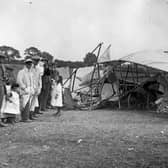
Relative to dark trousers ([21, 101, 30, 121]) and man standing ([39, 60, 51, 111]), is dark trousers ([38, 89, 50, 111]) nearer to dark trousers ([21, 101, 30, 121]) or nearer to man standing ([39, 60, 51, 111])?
man standing ([39, 60, 51, 111])

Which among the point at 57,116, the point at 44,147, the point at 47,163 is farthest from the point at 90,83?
the point at 47,163

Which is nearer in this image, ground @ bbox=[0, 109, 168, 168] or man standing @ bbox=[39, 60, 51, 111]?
ground @ bbox=[0, 109, 168, 168]

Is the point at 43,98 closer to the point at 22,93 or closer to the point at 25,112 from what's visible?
the point at 25,112

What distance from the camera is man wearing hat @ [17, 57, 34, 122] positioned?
10.1 metres

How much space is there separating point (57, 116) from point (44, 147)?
4.96 m

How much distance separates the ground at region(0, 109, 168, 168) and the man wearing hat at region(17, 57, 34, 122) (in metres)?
0.51

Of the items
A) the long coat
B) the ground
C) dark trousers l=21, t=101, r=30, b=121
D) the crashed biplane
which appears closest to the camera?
the ground

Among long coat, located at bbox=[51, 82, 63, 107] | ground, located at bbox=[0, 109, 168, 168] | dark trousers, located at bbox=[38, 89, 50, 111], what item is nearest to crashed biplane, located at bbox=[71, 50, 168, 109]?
dark trousers, located at bbox=[38, 89, 50, 111]

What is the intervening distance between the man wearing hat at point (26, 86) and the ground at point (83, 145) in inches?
20.2

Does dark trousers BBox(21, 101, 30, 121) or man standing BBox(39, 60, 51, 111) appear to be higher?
man standing BBox(39, 60, 51, 111)

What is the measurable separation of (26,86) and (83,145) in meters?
3.83

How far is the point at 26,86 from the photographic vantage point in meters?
10.2

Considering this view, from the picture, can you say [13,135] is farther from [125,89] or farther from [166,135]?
[125,89]

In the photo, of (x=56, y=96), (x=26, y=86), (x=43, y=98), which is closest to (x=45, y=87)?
(x=43, y=98)
